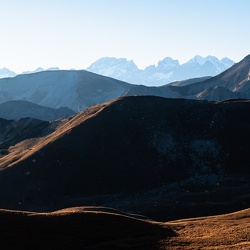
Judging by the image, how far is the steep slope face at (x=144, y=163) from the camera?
97.1 meters

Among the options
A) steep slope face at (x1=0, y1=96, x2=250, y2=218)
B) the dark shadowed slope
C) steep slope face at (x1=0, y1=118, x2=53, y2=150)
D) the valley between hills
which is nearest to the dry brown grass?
the dark shadowed slope

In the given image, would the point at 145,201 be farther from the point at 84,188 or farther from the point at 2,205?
the point at 2,205

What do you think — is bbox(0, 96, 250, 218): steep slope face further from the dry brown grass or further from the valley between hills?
the dry brown grass

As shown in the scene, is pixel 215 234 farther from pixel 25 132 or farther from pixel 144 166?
pixel 25 132

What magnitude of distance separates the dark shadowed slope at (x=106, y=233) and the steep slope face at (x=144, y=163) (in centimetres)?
3200

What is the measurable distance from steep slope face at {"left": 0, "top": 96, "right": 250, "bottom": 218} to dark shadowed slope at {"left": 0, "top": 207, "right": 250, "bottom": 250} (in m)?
32.0

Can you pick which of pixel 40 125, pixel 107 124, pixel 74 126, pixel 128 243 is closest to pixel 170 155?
pixel 107 124

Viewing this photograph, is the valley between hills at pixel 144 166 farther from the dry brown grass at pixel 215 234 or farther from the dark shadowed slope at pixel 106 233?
the dark shadowed slope at pixel 106 233

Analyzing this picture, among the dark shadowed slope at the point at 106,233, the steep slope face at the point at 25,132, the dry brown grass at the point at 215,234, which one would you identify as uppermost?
the steep slope face at the point at 25,132

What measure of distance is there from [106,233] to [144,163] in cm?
6030

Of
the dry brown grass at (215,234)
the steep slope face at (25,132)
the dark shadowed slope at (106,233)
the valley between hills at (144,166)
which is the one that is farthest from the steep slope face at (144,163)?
the steep slope face at (25,132)

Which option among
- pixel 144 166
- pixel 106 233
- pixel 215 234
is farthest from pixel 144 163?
pixel 106 233

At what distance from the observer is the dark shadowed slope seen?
150 feet

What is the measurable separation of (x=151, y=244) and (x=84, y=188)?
195ft
